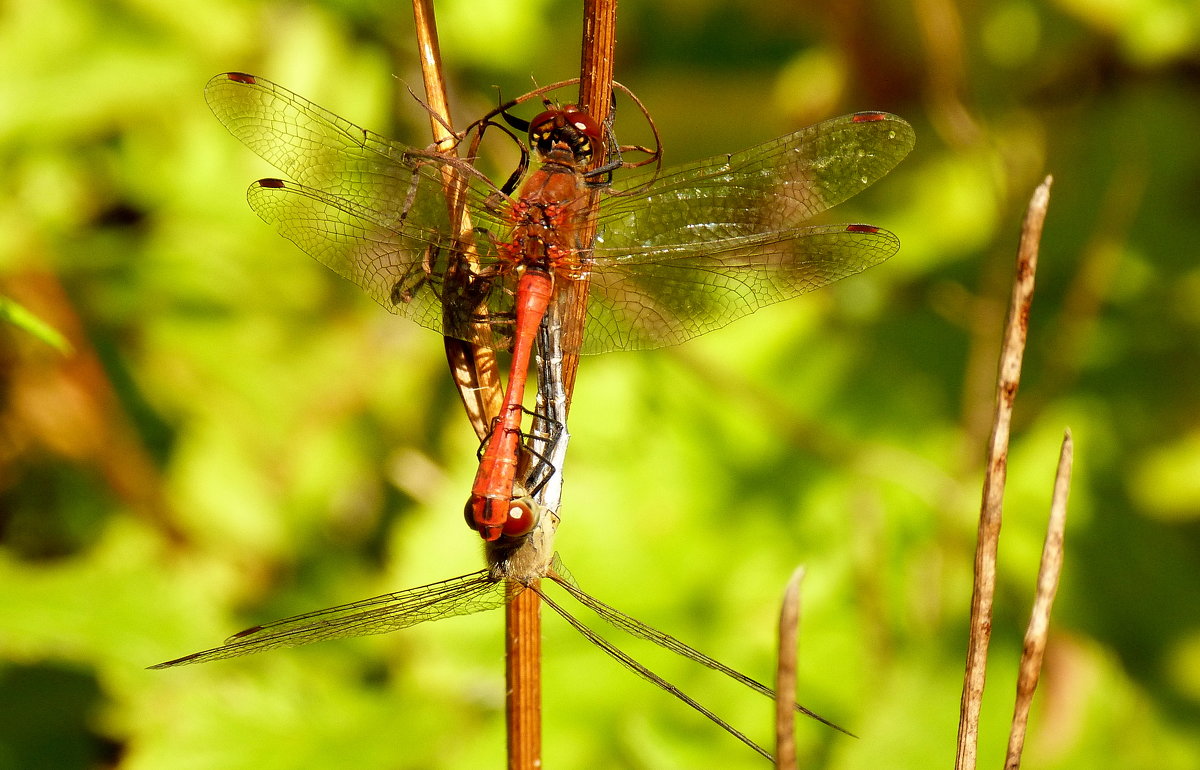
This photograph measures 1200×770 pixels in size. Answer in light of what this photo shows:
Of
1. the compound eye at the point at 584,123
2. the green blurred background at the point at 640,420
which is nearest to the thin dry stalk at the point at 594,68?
the compound eye at the point at 584,123

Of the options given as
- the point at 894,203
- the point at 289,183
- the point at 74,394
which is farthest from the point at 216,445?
the point at 894,203

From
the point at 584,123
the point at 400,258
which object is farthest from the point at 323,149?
the point at 584,123

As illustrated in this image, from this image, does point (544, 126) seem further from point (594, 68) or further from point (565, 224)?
point (594, 68)

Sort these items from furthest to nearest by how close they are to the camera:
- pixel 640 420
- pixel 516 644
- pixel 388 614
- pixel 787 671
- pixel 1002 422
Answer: pixel 640 420 → pixel 388 614 → pixel 516 644 → pixel 1002 422 → pixel 787 671

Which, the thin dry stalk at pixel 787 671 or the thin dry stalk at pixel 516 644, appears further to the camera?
the thin dry stalk at pixel 516 644

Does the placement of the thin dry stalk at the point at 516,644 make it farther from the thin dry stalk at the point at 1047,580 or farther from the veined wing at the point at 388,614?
the thin dry stalk at the point at 1047,580

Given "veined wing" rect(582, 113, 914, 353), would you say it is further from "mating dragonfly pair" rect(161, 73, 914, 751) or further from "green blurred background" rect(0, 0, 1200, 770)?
"green blurred background" rect(0, 0, 1200, 770)

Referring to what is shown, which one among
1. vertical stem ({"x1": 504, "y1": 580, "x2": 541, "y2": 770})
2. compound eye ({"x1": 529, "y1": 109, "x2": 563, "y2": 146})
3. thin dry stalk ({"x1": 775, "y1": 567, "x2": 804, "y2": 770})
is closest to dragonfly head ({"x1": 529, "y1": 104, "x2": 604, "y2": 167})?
compound eye ({"x1": 529, "y1": 109, "x2": 563, "y2": 146})

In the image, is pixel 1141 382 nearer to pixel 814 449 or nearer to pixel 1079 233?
pixel 1079 233
